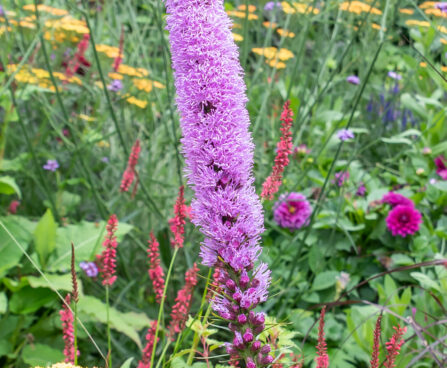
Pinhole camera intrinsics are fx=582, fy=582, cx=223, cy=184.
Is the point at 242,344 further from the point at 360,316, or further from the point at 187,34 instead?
the point at 360,316

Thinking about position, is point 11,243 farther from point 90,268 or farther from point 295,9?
point 295,9

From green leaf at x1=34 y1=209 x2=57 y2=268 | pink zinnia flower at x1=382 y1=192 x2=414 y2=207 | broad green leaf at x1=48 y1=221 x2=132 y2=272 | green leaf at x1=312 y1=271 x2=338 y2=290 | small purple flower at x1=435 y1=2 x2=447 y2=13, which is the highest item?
small purple flower at x1=435 y1=2 x2=447 y2=13

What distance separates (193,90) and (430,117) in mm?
2366

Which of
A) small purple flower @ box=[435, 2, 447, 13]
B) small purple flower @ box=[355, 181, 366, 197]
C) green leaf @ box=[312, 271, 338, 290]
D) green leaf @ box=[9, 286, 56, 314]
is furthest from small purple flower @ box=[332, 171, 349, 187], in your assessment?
green leaf @ box=[9, 286, 56, 314]

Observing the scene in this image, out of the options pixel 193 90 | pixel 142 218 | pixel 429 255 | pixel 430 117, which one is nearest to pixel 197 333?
pixel 193 90

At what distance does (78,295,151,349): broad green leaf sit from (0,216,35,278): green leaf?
333 mm

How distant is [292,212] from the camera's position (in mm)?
2838

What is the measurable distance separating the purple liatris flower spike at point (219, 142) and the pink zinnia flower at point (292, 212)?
1.60 metres

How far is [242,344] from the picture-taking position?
1.25m

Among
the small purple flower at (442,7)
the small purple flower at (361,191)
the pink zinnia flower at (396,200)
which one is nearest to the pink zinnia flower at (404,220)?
the pink zinnia flower at (396,200)

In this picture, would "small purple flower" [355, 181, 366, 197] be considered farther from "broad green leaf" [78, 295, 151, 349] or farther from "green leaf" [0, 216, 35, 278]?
"green leaf" [0, 216, 35, 278]

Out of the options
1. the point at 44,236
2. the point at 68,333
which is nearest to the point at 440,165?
the point at 44,236

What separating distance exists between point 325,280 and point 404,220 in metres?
0.45

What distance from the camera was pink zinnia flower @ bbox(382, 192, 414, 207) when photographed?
8.86 feet
